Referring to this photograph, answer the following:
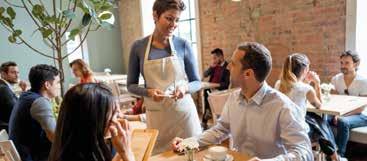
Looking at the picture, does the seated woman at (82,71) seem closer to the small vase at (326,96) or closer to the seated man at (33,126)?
the seated man at (33,126)

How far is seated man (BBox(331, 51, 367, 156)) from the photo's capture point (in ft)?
9.91

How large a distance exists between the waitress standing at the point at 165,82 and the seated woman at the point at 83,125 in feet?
2.27

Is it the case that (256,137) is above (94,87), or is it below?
below

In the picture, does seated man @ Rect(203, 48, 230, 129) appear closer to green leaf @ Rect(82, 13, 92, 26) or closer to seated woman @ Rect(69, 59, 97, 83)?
seated woman @ Rect(69, 59, 97, 83)

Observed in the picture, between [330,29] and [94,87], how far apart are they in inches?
130

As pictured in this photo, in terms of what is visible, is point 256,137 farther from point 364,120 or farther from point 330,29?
point 330,29

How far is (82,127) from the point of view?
98cm

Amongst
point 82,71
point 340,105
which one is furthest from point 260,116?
point 82,71

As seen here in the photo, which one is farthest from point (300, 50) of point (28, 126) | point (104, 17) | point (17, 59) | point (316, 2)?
point (17, 59)

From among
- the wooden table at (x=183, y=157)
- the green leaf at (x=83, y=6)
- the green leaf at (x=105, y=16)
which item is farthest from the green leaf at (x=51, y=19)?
the wooden table at (x=183, y=157)

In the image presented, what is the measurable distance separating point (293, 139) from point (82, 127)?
0.84 metres

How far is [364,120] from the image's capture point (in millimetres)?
3086

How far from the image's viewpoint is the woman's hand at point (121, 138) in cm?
113

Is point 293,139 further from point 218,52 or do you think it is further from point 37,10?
point 218,52
